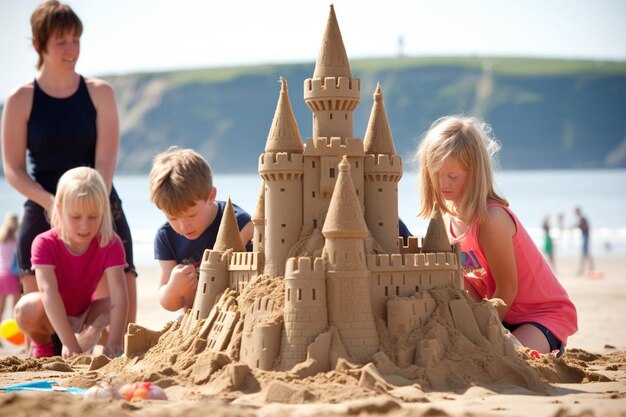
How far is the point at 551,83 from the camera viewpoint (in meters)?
157

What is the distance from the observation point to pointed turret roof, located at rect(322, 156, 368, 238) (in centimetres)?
892

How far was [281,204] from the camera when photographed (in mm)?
9617

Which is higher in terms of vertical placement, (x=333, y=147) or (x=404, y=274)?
(x=333, y=147)

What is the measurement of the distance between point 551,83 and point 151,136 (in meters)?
58.6

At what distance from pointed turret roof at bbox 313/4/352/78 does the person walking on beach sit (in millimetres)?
3500

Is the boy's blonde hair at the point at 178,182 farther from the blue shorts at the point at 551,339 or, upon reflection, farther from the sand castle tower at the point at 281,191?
the blue shorts at the point at 551,339

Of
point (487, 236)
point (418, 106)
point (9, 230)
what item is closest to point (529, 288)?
point (487, 236)

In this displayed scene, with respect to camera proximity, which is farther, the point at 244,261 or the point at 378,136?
the point at 378,136

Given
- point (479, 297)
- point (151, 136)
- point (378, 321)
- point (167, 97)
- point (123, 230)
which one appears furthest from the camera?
point (167, 97)

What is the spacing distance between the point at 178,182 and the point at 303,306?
285 cm

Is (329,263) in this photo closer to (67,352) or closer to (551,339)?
(551,339)

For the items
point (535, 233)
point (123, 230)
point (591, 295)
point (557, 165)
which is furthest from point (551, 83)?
point (123, 230)

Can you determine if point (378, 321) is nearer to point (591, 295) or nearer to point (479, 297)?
point (479, 297)

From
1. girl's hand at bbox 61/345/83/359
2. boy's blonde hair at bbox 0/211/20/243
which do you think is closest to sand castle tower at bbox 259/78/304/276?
girl's hand at bbox 61/345/83/359
